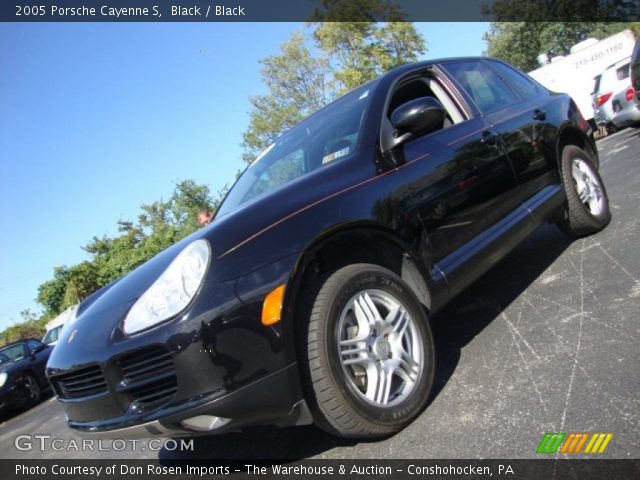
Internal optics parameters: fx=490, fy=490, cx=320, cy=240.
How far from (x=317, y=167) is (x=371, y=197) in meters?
0.45

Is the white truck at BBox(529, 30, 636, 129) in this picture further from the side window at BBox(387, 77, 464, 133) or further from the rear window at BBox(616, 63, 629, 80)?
the side window at BBox(387, 77, 464, 133)

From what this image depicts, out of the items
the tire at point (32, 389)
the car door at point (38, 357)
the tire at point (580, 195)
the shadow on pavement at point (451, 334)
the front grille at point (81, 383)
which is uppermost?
the front grille at point (81, 383)

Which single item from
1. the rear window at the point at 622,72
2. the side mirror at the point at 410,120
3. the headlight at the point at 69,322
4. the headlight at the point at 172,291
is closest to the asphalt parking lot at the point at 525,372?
the headlight at the point at 172,291

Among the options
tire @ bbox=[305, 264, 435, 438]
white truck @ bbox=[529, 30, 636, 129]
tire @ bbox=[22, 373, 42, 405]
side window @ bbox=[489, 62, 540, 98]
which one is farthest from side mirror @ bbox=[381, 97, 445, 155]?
white truck @ bbox=[529, 30, 636, 129]

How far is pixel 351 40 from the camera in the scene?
32.0 metres

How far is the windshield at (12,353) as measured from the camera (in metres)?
9.86

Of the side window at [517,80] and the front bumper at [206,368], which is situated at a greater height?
the side window at [517,80]

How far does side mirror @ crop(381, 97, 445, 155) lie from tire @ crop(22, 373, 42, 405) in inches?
353

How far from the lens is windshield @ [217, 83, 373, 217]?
2805mm

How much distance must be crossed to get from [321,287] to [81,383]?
1146mm

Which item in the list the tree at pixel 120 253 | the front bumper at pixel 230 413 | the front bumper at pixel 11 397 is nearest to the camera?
the front bumper at pixel 230 413

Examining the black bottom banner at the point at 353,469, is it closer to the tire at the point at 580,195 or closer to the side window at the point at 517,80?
the tire at the point at 580,195

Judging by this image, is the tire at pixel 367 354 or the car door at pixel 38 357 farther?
the car door at pixel 38 357

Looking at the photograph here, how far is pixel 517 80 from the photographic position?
4164 millimetres
